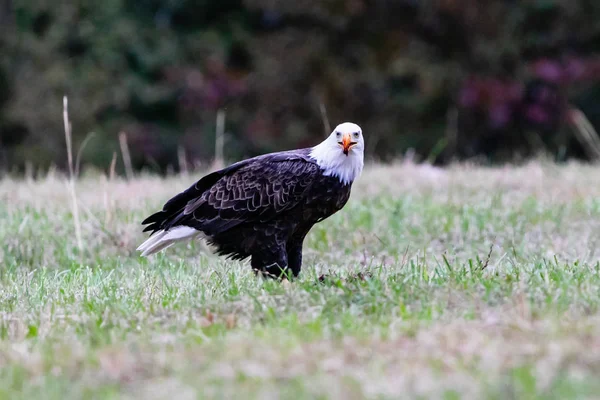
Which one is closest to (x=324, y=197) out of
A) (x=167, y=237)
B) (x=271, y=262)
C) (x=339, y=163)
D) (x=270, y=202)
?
(x=339, y=163)

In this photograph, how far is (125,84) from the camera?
19.5 m

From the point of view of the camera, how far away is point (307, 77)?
Result: 60.3 feet

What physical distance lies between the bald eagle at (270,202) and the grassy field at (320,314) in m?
0.25

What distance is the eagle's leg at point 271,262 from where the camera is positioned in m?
6.11

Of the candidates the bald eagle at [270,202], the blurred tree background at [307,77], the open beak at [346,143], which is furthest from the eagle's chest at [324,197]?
the blurred tree background at [307,77]

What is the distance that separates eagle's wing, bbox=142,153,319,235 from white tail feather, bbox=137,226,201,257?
4cm

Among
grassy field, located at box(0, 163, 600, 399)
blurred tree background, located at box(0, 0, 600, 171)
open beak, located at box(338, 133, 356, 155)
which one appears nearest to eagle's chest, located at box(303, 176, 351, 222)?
open beak, located at box(338, 133, 356, 155)

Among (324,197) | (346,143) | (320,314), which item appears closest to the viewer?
(320,314)

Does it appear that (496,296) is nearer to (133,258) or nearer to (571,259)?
(571,259)

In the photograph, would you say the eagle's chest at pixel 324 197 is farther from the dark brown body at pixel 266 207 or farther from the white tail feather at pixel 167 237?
the white tail feather at pixel 167 237

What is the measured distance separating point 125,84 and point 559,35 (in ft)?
27.6

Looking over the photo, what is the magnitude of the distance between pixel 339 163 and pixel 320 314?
159cm

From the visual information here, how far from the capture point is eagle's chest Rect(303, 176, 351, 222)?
6043 millimetres

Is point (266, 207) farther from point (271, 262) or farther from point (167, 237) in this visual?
point (167, 237)
